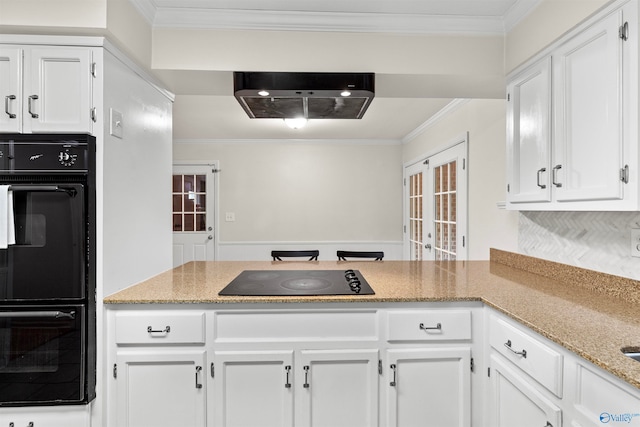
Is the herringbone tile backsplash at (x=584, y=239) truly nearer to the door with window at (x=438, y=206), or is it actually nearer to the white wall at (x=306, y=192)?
the door with window at (x=438, y=206)

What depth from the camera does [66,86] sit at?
5.22ft

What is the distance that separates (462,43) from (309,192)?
3.48 meters

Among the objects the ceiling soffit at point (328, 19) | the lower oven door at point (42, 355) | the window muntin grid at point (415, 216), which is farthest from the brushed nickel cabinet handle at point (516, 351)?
the window muntin grid at point (415, 216)

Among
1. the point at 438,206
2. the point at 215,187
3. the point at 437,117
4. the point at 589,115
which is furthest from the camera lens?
the point at 215,187

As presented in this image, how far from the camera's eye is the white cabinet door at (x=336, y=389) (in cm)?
164

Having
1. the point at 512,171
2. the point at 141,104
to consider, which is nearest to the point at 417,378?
the point at 512,171

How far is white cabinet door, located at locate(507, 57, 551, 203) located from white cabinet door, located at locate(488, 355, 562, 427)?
0.84m

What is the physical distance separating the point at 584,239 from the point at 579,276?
7.6 inches

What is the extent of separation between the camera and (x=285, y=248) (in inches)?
211

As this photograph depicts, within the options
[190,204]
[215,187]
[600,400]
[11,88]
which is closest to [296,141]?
[215,187]

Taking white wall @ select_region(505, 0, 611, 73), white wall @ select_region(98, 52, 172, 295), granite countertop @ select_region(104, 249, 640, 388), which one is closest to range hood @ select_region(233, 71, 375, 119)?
white wall @ select_region(98, 52, 172, 295)

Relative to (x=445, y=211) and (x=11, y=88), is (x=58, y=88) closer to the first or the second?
A: (x=11, y=88)

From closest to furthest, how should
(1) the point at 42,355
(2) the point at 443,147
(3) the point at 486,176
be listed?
(1) the point at 42,355 < (3) the point at 486,176 < (2) the point at 443,147

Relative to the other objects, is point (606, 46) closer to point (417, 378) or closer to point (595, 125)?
point (595, 125)
